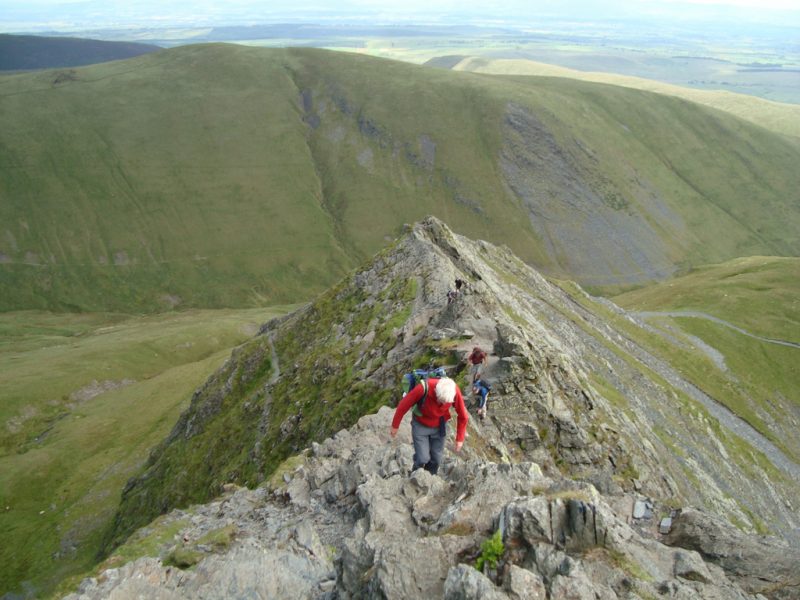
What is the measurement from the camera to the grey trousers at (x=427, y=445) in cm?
1939

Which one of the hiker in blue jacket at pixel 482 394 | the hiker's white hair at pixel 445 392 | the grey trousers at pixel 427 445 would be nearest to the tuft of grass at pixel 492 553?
the hiker's white hair at pixel 445 392

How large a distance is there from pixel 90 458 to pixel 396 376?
251 ft

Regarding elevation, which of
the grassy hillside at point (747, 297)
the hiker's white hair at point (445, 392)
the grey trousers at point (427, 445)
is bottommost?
the grassy hillside at point (747, 297)

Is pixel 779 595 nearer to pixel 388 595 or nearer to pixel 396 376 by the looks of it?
pixel 388 595

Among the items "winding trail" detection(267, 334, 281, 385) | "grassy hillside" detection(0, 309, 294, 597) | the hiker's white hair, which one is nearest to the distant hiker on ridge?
the hiker's white hair

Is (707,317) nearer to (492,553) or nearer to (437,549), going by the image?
(492,553)

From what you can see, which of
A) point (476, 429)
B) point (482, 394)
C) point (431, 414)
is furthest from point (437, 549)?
point (482, 394)

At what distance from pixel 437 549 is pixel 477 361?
17.4 metres

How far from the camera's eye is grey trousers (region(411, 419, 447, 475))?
19.4m

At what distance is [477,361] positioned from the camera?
31.2m

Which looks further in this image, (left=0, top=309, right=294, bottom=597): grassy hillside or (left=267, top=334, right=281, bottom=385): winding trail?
(left=0, top=309, right=294, bottom=597): grassy hillside

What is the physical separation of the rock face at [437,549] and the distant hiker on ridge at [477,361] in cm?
929

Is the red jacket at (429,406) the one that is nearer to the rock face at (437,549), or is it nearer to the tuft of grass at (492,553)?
the rock face at (437,549)

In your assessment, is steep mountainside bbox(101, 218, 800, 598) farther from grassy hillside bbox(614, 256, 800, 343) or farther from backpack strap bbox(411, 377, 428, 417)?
grassy hillside bbox(614, 256, 800, 343)
